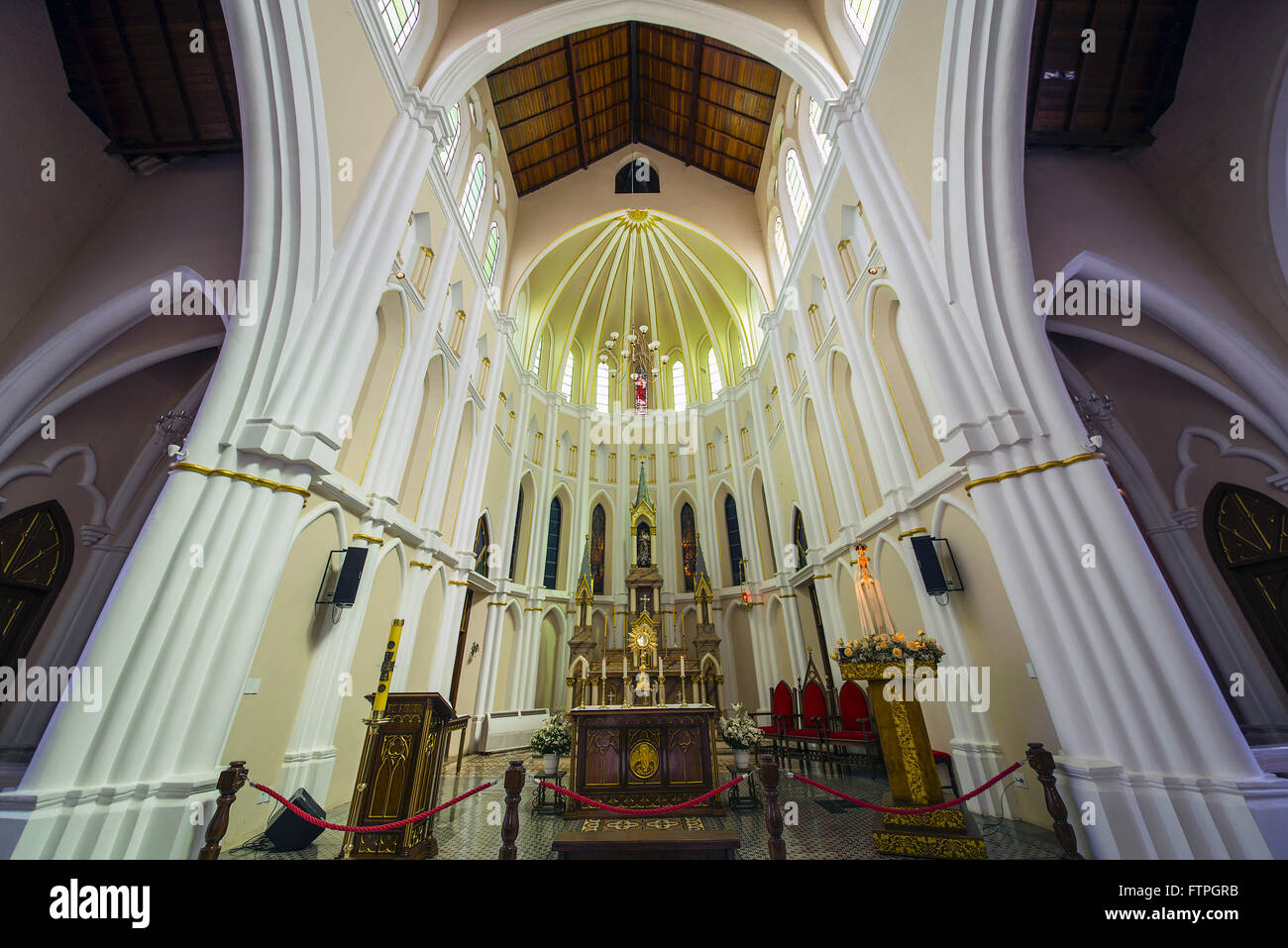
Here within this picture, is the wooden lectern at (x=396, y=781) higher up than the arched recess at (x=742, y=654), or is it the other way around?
the arched recess at (x=742, y=654)

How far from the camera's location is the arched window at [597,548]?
1617 centimetres

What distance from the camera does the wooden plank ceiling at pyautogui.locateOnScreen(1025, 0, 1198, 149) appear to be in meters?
5.93

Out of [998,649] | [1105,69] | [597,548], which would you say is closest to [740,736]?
[998,649]

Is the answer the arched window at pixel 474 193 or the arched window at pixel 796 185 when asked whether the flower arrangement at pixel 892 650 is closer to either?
the arched window at pixel 796 185

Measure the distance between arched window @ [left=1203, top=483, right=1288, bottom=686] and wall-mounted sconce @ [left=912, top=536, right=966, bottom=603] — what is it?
5712 mm

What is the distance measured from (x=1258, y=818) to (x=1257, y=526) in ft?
22.2

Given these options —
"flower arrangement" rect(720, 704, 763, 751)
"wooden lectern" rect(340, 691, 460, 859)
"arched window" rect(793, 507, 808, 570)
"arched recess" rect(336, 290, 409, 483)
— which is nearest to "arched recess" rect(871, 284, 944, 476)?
"flower arrangement" rect(720, 704, 763, 751)

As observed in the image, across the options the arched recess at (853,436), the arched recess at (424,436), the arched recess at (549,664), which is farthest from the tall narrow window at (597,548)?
the arched recess at (853,436)

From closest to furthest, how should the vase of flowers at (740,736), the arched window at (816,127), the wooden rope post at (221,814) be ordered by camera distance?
the wooden rope post at (221,814), the vase of flowers at (740,736), the arched window at (816,127)

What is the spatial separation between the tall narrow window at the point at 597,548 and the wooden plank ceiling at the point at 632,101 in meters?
11.6

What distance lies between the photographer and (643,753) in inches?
243

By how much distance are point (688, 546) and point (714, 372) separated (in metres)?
6.89

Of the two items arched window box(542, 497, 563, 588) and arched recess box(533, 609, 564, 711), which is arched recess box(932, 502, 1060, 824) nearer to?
arched recess box(533, 609, 564, 711)

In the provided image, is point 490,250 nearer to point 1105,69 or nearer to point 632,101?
point 632,101
